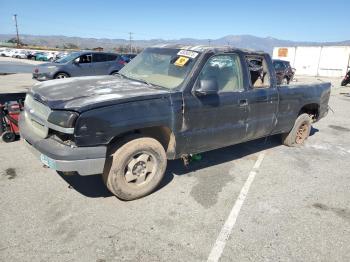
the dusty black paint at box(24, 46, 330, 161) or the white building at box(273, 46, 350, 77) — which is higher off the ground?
the dusty black paint at box(24, 46, 330, 161)

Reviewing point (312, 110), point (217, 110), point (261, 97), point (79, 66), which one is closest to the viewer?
point (217, 110)

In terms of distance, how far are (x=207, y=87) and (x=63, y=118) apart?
5.82 ft

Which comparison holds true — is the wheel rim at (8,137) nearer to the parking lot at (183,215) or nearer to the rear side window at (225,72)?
the parking lot at (183,215)

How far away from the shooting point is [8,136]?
18.7ft

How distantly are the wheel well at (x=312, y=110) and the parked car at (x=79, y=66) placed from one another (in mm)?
10284

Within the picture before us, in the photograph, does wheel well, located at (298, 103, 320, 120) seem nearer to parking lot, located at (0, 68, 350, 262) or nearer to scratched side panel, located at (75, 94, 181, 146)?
parking lot, located at (0, 68, 350, 262)

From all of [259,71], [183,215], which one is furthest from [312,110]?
[183,215]

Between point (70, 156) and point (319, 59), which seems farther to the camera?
point (319, 59)

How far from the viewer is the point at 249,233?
11.0 feet

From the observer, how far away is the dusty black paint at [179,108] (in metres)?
3.30

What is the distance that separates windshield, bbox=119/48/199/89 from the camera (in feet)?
13.8

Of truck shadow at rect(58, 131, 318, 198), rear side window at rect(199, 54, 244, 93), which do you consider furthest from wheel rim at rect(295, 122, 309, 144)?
rear side window at rect(199, 54, 244, 93)

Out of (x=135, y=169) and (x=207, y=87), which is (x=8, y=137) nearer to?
(x=135, y=169)

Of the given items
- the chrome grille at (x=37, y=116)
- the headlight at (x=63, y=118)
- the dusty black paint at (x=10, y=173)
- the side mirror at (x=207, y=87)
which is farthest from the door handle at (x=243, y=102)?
the dusty black paint at (x=10, y=173)
